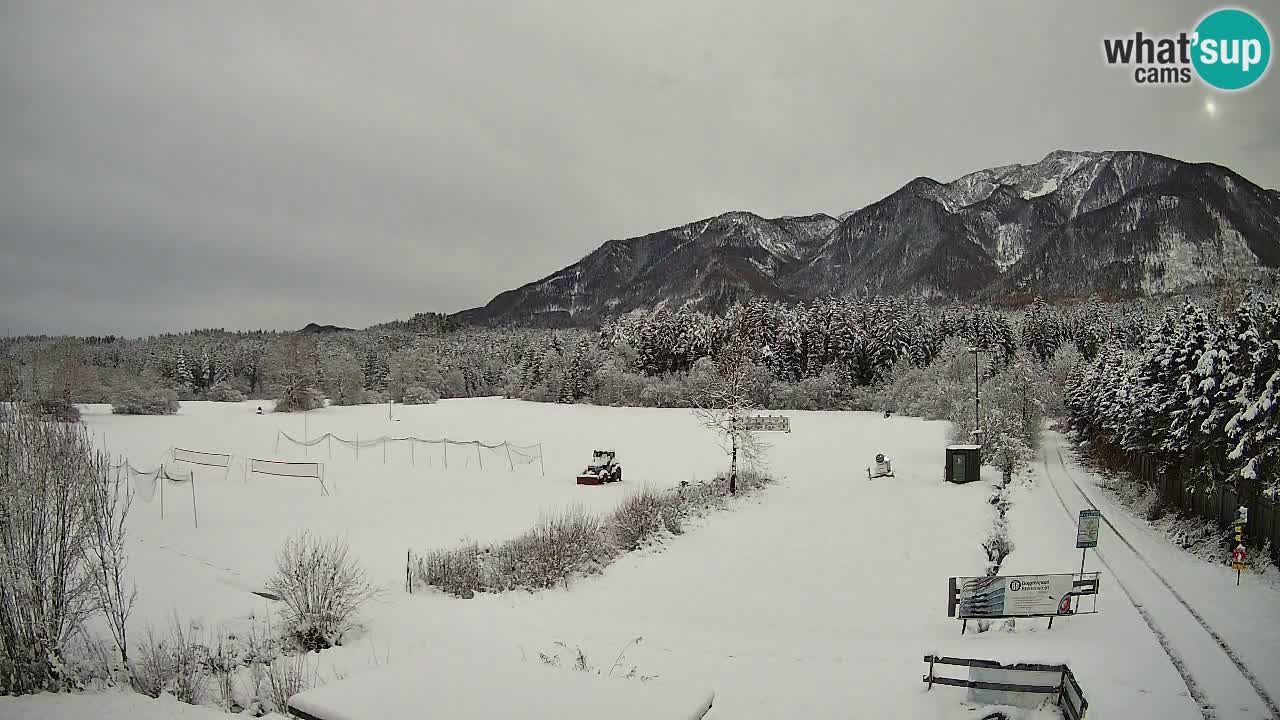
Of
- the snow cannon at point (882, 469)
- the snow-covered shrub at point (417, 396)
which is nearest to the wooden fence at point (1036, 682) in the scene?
the snow cannon at point (882, 469)

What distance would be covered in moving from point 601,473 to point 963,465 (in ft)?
55.4

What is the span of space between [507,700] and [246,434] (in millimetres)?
48954

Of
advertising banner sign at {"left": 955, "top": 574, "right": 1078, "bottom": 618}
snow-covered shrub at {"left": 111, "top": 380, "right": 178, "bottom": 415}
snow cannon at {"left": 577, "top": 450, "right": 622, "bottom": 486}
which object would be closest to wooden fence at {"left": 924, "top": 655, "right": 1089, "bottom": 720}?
advertising banner sign at {"left": 955, "top": 574, "right": 1078, "bottom": 618}

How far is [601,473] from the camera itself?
2864cm

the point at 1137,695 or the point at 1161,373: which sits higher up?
the point at 1161,373

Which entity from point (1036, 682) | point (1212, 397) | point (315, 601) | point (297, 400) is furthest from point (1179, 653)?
point (297, 400)

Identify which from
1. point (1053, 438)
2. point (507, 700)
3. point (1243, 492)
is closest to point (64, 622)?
point (507, 700)

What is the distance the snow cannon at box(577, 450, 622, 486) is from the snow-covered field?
0.97 m

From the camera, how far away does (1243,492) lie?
15.6 meters

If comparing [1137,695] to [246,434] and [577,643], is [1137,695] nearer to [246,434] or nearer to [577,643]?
[577,643]

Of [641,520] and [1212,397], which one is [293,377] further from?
[1212,397]

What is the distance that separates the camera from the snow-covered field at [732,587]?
28.2 ft

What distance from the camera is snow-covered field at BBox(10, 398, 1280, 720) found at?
8602 mm

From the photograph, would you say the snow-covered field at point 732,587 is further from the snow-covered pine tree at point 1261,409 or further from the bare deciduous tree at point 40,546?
the snow-covered pine tree at point 1261,409
